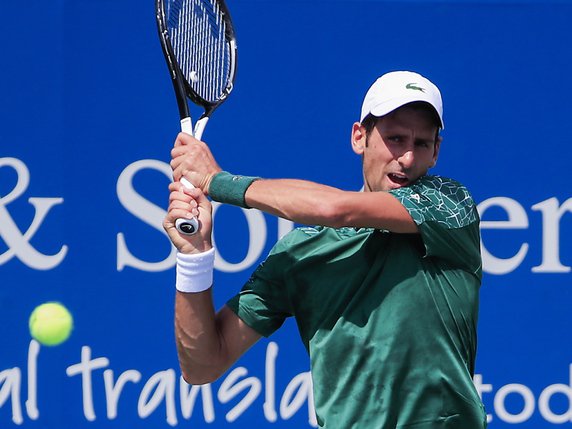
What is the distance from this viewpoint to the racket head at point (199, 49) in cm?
236

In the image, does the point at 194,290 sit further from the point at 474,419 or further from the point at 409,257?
the point at 474,419

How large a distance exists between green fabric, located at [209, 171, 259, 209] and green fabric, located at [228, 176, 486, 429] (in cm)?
24

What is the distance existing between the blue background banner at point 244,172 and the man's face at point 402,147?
1.53 metres

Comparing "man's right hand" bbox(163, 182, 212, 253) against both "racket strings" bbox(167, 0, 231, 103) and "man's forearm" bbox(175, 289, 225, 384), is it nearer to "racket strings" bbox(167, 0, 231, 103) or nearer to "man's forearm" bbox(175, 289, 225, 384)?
"man's forearm" bbox(175, 289, 225, 384)

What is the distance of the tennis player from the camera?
6.71 ft

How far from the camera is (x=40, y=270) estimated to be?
370cm

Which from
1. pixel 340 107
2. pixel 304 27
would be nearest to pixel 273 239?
pixel 340 107

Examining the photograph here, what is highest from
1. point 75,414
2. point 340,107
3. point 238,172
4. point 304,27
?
point 304,27

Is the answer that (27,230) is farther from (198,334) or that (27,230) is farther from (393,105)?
(393,105)

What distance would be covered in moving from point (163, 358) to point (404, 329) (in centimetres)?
186

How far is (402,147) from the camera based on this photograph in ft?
7.11

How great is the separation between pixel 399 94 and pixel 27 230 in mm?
2011

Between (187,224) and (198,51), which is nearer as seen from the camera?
(187,224)

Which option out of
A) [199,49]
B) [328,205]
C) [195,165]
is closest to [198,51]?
[199,49]
